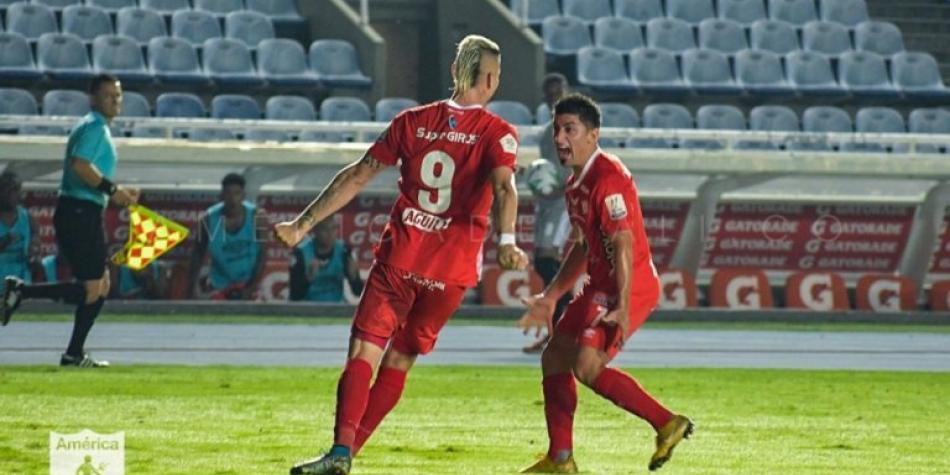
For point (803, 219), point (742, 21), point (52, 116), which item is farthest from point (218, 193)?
point (742, 21)

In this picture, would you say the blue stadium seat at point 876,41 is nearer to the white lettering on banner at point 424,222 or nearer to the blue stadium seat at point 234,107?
the blue stadium seat at point 234,107

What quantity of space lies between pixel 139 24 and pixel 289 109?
2507 millimetres

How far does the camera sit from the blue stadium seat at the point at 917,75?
94.7ft

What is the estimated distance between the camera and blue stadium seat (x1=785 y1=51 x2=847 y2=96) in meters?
28.5

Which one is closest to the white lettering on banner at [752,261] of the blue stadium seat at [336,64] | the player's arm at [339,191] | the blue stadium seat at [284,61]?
the blue stadium seat at [336,64]

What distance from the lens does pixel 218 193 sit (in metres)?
23.0

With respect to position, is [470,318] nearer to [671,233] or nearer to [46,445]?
[671,233]

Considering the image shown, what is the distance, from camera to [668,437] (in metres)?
9.19

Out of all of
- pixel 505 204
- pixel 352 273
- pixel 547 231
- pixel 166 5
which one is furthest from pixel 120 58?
pixel 505 204

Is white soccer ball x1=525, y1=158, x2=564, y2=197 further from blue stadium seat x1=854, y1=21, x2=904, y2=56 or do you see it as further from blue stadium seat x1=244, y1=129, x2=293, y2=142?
blue stadium seat x1=854, y1=21, x2=904, y2=56

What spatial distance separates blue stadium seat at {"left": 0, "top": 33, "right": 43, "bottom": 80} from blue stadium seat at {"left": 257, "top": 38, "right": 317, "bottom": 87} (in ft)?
9.34

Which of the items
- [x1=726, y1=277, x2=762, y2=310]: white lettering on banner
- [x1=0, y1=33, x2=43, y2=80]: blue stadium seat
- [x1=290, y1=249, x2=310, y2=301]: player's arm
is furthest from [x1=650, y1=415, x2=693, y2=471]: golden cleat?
[x1=0, y1=33, x2=43, y2=80]: blue stadium seat

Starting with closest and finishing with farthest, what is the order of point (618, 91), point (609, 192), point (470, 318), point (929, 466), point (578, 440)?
point (609, 192) < point (929, 466) < point (578, 440) < point (470, 318) < point (618, 91)

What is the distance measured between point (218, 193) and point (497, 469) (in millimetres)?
13975
